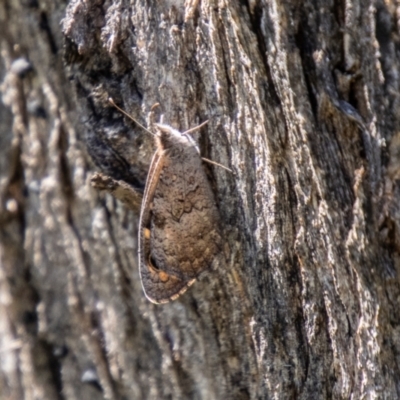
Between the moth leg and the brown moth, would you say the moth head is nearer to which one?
the brown moth

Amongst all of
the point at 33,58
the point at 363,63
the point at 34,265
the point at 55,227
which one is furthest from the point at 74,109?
the point at 363,63

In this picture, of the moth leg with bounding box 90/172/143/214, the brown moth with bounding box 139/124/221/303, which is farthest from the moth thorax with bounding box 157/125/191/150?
the moth leg with bounding box 90/172/143/214

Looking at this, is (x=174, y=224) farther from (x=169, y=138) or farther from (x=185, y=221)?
(x=169, y=138)

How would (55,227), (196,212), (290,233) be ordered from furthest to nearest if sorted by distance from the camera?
(55,227) → (196,212) → (290,233)

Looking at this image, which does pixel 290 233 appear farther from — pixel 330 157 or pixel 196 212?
pixel 196 212

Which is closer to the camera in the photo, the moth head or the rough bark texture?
the rough bark texture
